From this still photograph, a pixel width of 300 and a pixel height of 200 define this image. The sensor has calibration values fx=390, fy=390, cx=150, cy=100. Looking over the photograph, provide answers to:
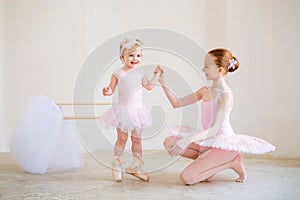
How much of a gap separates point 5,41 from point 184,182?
2.27 metres

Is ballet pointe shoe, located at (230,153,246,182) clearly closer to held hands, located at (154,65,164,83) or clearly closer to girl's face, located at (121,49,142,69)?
held hands, located at (154,65,164,83)

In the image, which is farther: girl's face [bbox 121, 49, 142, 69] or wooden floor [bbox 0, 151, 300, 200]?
girl's face [bbox 121, 49, 142, 69]

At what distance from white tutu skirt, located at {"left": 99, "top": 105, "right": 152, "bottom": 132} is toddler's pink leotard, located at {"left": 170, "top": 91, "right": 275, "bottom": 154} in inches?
6.2

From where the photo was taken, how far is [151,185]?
6.05 ft

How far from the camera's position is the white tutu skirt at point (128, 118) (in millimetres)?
1863

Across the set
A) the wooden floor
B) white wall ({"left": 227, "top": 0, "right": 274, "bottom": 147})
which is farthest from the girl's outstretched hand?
white wall ({"left": 227, "top": 0, "right": 274, "bottom": 147})

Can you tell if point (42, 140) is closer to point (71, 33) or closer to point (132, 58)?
point (132, 58)

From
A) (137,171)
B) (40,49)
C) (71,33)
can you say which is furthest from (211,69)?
(40,49)

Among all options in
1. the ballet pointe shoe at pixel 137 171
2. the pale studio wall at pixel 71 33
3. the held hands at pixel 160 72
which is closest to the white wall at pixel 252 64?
the pale studio wall at pixel 71 33

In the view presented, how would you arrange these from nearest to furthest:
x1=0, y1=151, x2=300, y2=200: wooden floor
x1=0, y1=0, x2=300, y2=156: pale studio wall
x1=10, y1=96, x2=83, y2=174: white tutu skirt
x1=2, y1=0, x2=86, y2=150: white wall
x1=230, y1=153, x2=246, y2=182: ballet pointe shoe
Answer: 1. x1=0, y1=151, x2=300, y2=200: wooden floor
2. x1=230, y1=153, x2=246, y2=182: ballet pointe shoe
3. x1=10, y1=96, x2=83, y2=174: white tutu skirt
4. x1=0, y1=0, x2=300, y2=156: pale studio wall
5. x1=2, y1=0, x2=86, y2=150: white wall

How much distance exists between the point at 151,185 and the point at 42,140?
0.77 m

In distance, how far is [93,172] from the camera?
7.38 ft

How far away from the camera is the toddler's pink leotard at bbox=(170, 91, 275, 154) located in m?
1.83

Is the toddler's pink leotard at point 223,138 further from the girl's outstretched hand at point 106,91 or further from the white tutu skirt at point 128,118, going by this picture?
the girl's outstretched hand at point 106,91
